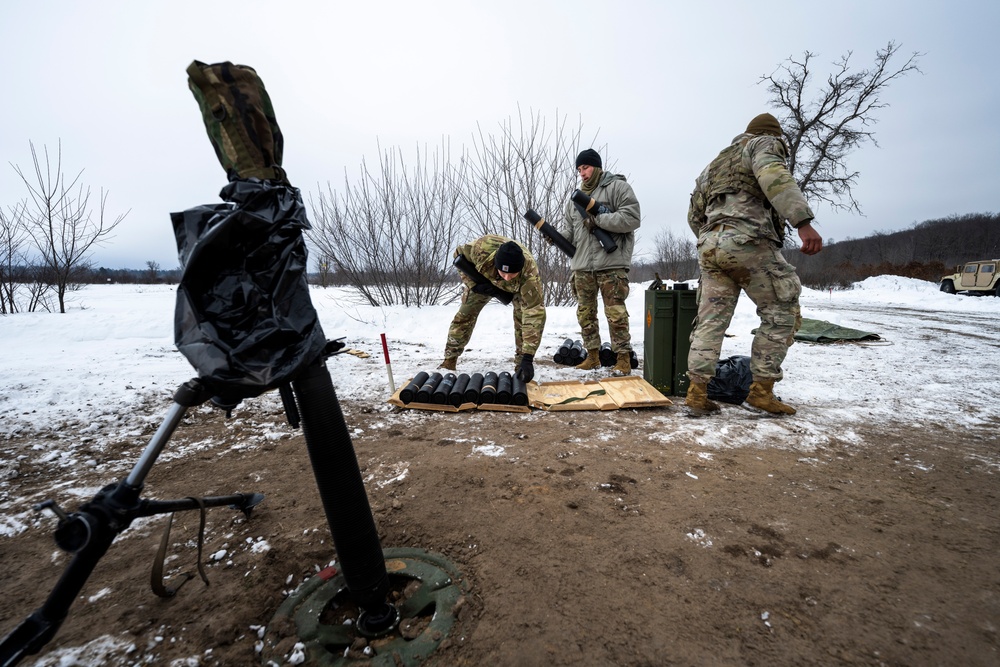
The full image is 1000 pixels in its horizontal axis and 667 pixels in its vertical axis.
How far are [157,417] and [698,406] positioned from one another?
12.7 ft

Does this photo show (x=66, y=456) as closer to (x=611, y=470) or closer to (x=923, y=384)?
(x=611, y=470)

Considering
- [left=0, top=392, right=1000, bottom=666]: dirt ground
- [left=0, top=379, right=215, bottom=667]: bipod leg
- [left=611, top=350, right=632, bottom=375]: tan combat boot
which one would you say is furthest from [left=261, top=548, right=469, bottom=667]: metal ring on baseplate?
[left=611, top=350, right=632, bottom=375]: tan combat boot

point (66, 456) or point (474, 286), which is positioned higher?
point (474, 286)

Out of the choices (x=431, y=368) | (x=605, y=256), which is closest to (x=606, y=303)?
(x=605, y=256)

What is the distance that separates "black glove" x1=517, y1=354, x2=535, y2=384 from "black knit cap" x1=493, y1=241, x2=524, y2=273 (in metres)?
0.80

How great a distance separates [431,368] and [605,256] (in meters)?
2.21

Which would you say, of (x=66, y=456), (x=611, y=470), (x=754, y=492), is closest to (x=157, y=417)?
(x=66, y=456)

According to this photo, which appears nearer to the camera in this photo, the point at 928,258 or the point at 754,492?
the point at 754,492

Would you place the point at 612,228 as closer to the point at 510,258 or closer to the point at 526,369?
the point at 510,258

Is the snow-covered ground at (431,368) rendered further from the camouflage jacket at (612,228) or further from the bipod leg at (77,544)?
the bipod leg at (77,544)

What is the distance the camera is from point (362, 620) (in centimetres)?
131

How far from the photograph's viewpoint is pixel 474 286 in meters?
4.36

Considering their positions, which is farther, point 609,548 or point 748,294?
point 748,294

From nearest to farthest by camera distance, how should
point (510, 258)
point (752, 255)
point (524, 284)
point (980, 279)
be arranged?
point (752, 255) → point (510, 258) → point (524, 284) → point (980, 279)
